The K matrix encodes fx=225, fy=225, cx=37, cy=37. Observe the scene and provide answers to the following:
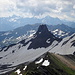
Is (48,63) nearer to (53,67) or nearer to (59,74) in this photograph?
(53,67)

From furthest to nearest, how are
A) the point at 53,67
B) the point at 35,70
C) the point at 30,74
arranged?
the point at 53,67 → the point at 35,70 → the point at 30,74

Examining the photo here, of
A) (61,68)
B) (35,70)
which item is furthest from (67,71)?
(35,70)

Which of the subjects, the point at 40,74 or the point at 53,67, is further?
the point at 53,67

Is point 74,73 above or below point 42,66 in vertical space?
below

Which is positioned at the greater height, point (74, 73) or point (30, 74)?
point (30, 74)

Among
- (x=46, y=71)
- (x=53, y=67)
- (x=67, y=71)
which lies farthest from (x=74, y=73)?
(x=46, y=71)

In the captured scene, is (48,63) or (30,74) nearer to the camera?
(30,74)

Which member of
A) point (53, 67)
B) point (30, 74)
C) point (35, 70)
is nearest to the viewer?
point (30, 74)

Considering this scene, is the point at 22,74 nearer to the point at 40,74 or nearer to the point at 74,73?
the point at 40,74

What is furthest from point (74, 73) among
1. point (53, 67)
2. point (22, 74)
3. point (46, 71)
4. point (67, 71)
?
point (22, 74)
